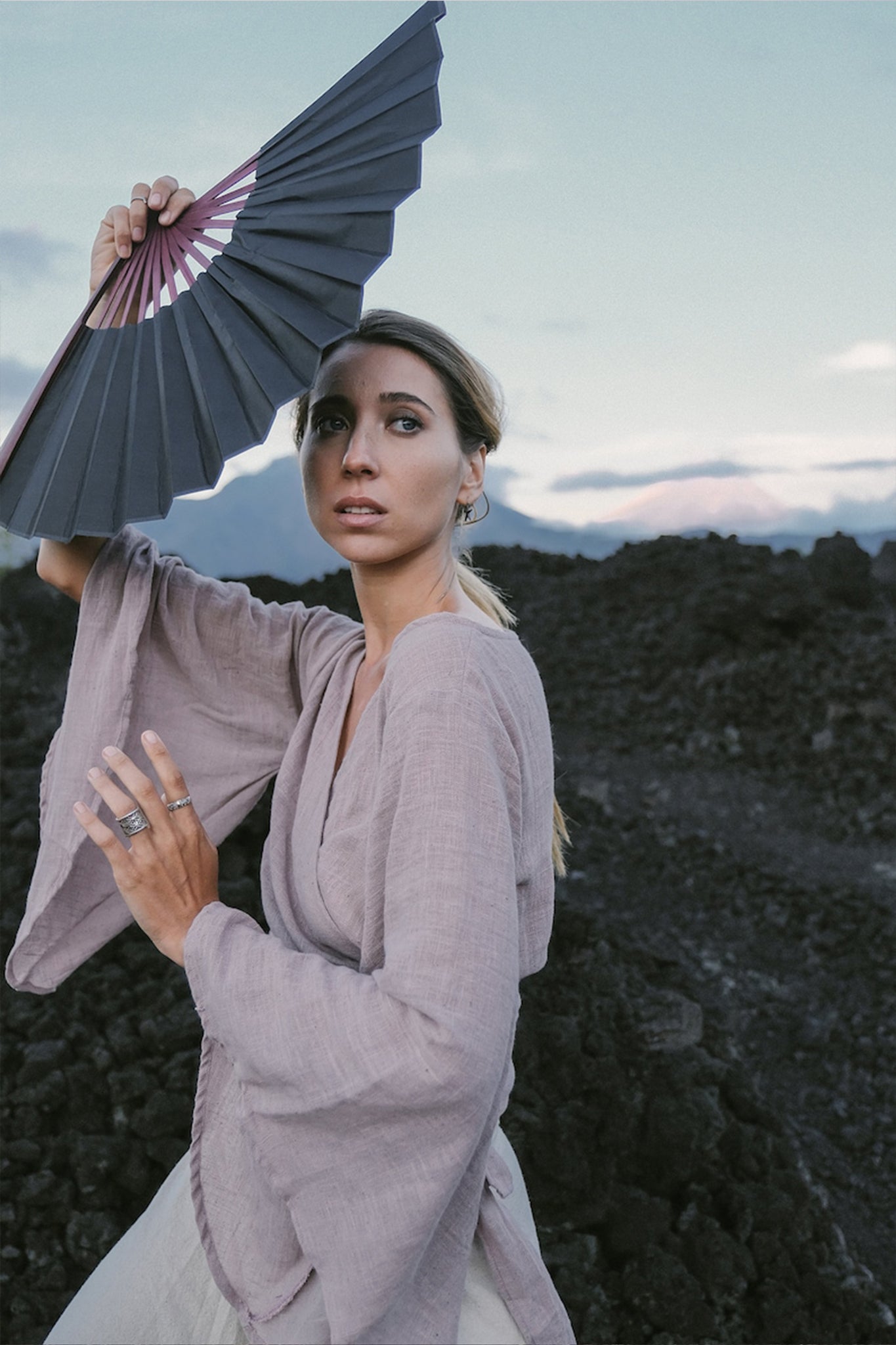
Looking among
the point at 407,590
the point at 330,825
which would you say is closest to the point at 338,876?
the point at 330,825

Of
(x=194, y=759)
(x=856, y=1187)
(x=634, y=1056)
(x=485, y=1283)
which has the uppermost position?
(x=194, y=759)

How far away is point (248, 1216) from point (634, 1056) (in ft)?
7.24

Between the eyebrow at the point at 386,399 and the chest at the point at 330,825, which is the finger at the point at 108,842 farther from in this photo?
the eyebrow at the point at 386,399

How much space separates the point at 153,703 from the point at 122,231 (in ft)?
2.54

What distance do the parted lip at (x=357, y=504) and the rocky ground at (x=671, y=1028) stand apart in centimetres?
189

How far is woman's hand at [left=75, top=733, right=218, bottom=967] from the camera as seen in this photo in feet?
5.18

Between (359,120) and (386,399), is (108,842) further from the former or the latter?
(359,120)

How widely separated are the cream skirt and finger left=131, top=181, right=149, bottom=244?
4.61 ft

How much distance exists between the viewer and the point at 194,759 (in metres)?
2.08

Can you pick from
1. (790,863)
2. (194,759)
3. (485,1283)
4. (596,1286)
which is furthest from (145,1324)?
(790,863)

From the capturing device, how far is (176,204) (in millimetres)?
1714

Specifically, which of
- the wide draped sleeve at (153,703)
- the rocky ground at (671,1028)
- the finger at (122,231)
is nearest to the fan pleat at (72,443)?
the finger at (122,231)

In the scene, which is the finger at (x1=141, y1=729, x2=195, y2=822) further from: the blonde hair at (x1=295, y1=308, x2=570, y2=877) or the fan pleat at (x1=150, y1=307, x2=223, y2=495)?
the blonde hair at (x1=295, y1=308, x2=570, y2=877)

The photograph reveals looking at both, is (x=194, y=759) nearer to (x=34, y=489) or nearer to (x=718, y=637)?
(x=34, y=489)
